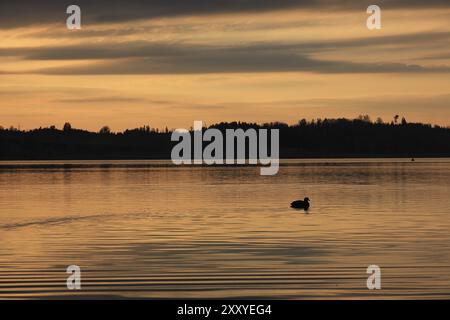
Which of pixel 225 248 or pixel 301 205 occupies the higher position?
pixel 301 205

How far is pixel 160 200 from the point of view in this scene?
6456 centimetres

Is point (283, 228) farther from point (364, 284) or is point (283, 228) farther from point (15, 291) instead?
point (15, 291)

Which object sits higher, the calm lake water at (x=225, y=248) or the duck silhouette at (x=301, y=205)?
the duck silhouette at (x=301, y=205)

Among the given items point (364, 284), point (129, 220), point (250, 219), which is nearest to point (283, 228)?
point (250, 219)

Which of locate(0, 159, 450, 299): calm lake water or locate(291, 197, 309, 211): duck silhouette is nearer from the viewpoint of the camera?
locate(0, 159, 450, 299): calm lake water

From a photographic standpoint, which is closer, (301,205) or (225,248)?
(225,248)

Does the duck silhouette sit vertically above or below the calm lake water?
above

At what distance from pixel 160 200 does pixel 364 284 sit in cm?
4114

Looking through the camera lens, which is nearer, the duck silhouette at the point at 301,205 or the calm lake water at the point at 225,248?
the calm lake water at the point at 225,248

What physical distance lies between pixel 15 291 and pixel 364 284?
937 centimetres

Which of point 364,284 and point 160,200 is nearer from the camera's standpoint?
point 364,284
